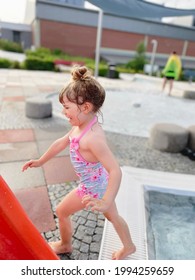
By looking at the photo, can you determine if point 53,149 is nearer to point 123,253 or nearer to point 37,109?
point 123,253

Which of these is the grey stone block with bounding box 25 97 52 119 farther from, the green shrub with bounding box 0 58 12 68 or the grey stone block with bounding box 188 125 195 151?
the green shrub with bounding box 0 58 12 68

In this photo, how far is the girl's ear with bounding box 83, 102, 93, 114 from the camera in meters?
1.59

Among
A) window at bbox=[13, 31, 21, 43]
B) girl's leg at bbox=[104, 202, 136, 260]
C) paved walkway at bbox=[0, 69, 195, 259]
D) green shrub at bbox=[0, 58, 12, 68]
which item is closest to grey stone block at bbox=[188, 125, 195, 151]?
paved walkway at bbox=[0, 69, 195, 259]

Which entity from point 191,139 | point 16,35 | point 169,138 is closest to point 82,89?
point 169,138

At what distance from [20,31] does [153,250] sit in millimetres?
50031

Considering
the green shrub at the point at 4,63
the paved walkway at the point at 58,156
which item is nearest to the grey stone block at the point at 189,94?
the paved walkway at the point at 58,156

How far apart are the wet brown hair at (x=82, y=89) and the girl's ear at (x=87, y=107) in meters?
0.02

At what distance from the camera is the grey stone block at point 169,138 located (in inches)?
181

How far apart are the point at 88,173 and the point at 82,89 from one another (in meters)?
0.64

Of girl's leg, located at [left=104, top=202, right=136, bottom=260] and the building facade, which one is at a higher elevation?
the building facade

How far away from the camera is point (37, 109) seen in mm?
5980

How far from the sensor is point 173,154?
4652 millimetres

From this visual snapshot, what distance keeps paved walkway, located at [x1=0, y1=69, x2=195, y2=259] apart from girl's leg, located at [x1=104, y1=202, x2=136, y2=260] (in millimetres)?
236
